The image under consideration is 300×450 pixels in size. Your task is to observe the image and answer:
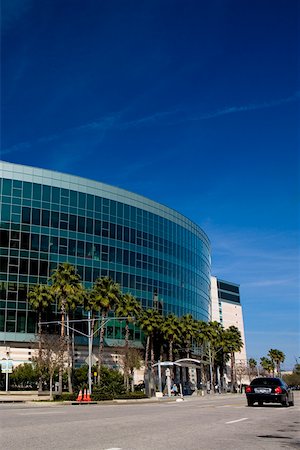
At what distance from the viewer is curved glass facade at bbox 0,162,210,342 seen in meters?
65.7

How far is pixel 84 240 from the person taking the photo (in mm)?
72562

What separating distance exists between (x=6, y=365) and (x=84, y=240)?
2046cm

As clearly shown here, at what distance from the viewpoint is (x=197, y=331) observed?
83.8m

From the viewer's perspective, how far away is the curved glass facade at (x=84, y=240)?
65688mm

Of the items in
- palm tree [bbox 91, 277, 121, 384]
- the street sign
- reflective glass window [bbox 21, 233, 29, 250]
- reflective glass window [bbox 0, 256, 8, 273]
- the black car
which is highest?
reflective glass window [bbox 21, 233, 29, 250]

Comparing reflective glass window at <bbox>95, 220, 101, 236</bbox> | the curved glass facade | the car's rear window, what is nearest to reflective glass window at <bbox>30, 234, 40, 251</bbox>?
the curved glass facade

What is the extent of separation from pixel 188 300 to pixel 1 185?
39.8 meters

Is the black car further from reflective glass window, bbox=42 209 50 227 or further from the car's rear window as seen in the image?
reflective glass window, bbox=42 209 50 227

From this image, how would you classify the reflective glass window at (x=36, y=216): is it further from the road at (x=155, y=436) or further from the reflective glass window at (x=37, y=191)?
the road at (x=155, y=436)

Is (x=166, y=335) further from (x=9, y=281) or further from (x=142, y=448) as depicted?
(x=142, y=448)

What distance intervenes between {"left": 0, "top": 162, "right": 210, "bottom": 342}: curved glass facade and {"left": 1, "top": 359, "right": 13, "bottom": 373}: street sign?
12.4ft

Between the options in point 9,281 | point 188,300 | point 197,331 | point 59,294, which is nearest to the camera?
point 59,294

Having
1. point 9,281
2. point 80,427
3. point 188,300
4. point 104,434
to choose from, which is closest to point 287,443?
point 104,434

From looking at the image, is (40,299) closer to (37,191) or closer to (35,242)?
(35,242)
